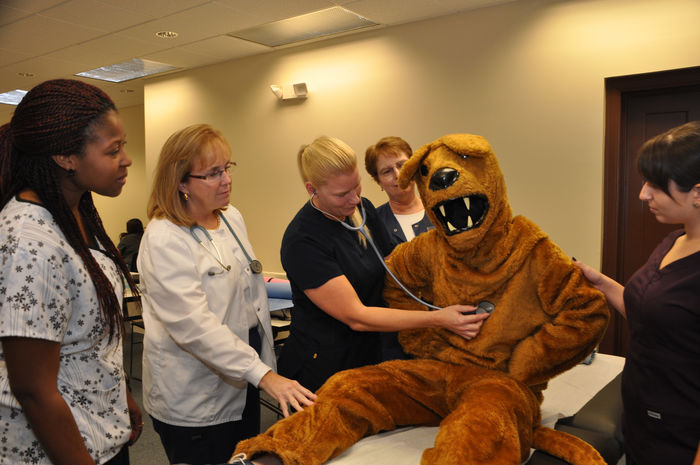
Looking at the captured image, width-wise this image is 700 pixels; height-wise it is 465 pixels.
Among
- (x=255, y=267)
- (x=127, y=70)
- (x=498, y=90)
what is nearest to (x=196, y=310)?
(x=255, y=267)

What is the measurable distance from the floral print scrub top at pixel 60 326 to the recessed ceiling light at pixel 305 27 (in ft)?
11.4

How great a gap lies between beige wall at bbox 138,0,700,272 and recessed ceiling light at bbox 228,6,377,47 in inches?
6.6

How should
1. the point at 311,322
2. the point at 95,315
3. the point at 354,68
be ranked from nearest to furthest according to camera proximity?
the point at 95,315 < the point at 311,322 < the point at 354,68

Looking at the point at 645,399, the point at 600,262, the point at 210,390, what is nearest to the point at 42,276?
the point at 210,390

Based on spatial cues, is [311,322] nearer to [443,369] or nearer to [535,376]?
[443,369]

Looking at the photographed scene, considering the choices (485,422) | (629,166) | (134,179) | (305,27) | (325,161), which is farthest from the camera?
(134,179)

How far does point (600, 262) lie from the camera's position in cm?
369

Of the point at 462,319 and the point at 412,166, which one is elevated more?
the point at 412,166

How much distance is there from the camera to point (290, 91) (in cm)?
518

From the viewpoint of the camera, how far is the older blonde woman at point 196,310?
Result: 1490 mm

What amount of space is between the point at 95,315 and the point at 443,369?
94 centimetres

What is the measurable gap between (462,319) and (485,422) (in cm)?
30

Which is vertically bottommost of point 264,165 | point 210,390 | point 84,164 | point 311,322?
point 210,390

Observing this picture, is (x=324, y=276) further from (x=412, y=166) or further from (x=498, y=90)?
(x=498, y=90)
